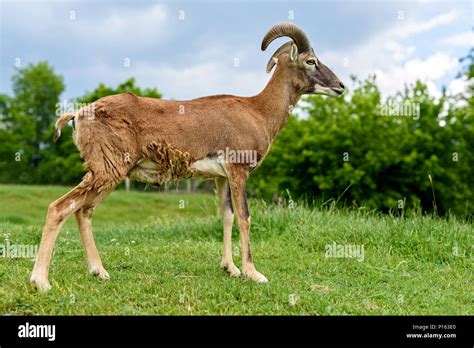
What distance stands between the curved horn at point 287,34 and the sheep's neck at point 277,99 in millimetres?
436

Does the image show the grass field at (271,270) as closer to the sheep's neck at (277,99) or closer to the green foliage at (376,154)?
the sheep's neck at (277,99)

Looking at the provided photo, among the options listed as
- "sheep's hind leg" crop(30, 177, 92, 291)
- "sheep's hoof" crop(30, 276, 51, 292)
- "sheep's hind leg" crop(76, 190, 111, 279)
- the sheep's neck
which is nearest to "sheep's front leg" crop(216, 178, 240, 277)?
the sheep's neck

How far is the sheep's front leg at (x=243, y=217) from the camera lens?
26.5 feet

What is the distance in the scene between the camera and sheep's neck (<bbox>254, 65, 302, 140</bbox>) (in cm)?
887

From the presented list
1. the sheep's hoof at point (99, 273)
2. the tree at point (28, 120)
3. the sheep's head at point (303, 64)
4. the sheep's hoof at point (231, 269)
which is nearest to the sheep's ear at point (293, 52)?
the sheep's head at point (303, 64)

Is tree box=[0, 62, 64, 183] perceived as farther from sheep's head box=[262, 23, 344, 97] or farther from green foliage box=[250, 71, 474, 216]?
sheep's head box=[262, 23, 344, 97]

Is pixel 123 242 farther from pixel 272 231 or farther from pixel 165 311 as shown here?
pixel 165 311

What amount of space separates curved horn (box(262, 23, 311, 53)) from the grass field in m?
3.40

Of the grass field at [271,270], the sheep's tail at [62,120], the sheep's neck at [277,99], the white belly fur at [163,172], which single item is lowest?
the grass field at [271,270]

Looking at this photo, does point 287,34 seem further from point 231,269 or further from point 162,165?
point 231,269

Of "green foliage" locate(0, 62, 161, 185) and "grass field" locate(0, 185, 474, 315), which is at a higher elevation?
"green foliage" locate(0, 62, 161, 185)

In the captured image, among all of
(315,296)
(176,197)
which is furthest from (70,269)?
(176,197)

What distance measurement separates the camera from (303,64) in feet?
29.1

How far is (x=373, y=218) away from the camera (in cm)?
1225
